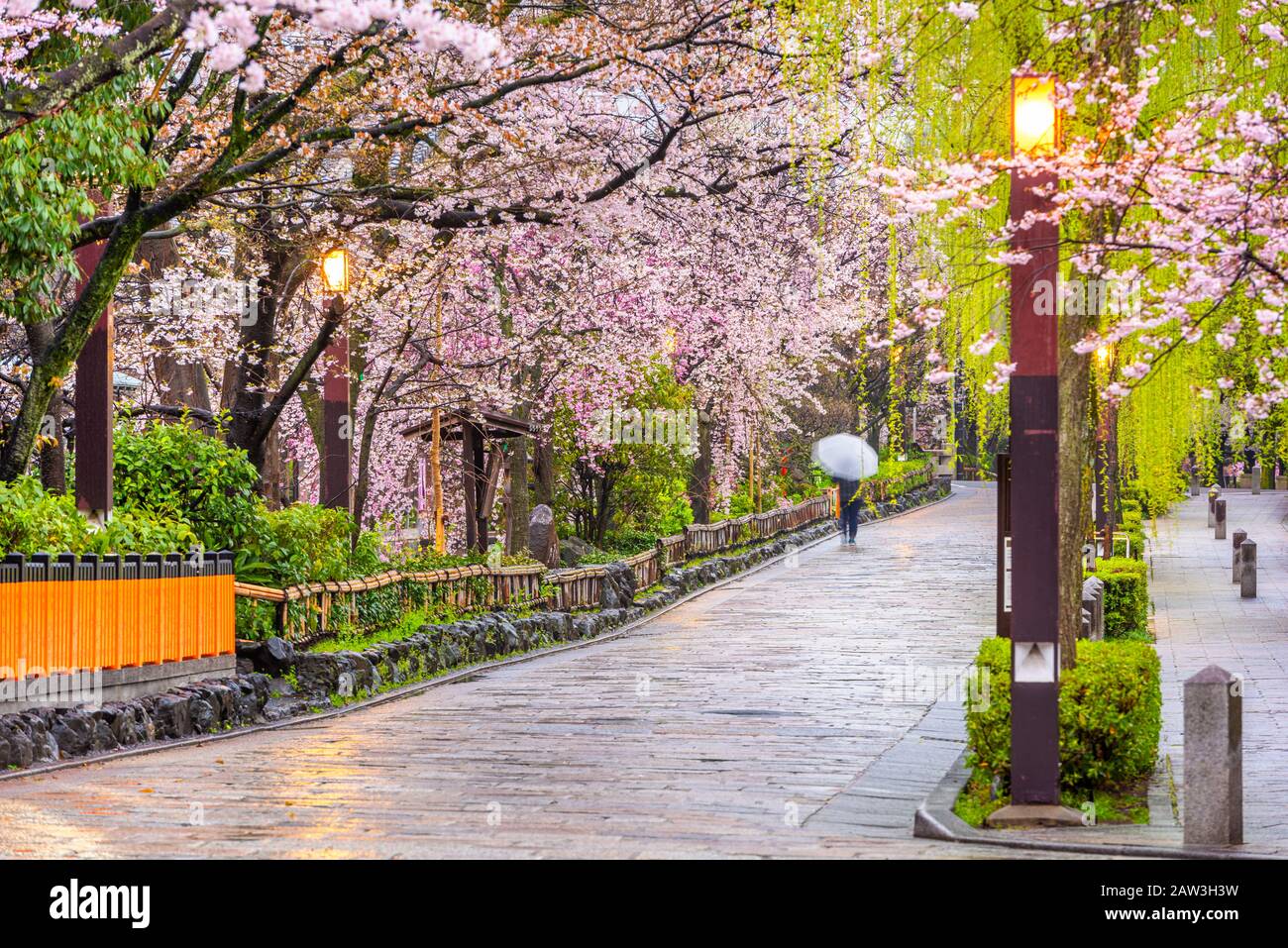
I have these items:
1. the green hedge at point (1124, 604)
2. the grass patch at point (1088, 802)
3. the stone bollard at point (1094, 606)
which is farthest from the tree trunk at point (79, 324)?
the green hedge at point (1124, 604)

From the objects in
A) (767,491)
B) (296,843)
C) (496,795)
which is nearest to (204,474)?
(496,795)

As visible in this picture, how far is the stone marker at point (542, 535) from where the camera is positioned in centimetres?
2750

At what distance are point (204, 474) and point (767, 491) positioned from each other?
29.4 metres

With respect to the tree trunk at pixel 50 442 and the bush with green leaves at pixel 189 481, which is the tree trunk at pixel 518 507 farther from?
the bush with green leaves at pixel 189 481

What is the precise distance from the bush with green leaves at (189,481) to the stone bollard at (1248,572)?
63.1 ft

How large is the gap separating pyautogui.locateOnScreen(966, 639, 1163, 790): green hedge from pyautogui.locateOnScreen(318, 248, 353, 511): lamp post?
10968mm

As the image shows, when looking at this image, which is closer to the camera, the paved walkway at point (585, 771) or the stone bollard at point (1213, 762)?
the stone bollard at point (1213, 762)

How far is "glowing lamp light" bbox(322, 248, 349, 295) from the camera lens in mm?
18297

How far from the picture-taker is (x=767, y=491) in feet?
147

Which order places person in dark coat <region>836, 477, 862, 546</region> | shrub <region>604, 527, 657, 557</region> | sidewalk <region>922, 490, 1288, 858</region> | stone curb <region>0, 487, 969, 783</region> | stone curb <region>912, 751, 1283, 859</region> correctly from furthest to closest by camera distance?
person in dark coat <region>836, 477, 862, 546</region>
shrub <region>604, 527, 657, 557</region>
stone curb <region>0, 487, 969, 783</region>
sidewalk <region>922, 490, 1288, 858</region>
stone curb <region>912, 751, 1283, 859</region>

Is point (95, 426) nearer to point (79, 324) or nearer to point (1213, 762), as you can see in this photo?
point (79, 324)

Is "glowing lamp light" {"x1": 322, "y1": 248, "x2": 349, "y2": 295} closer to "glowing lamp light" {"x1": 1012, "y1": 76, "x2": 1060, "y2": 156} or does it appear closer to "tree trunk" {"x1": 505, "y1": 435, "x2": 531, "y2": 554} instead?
"tree trunk" {"x1": 505, "y1": 435, "x2": 531, "y2": 554}

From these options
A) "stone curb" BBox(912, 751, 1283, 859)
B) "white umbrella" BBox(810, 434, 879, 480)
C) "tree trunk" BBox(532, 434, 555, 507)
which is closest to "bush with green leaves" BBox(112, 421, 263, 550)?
"stone curb" BBox(912, 751, 1283, 859)

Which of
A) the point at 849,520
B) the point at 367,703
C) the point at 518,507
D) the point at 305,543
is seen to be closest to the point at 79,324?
the point at 305,543
